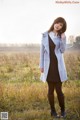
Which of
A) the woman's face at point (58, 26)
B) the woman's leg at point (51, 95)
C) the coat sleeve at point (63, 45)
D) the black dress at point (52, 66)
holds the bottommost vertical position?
the woman's leg at point (51, 95)

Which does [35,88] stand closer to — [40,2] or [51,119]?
[51,119]

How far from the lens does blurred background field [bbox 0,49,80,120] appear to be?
3656mm

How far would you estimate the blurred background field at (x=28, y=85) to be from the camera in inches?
144

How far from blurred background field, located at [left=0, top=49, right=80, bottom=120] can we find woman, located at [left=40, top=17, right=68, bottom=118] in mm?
58

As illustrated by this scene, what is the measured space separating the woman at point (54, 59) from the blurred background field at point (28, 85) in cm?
6

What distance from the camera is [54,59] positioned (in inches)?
141

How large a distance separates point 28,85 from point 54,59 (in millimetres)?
392

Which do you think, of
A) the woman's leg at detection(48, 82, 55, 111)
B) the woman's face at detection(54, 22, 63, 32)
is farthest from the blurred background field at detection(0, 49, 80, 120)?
the woman's face at detection(54, 22, 63, 32)

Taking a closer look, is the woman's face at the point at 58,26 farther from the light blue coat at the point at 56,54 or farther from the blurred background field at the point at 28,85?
the blurred background field at the point at 28,85

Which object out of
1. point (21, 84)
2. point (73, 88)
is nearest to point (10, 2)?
point (21, 84)

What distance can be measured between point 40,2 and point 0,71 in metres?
0.81

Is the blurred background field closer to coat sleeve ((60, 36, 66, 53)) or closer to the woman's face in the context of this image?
coat sleeve ((60, 36, 66, 53))

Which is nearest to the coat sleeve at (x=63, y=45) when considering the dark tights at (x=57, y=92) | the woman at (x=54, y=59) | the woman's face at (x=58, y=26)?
the woman at (x=54, y=59)

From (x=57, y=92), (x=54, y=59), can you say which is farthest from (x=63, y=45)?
(x=57, y=92)
